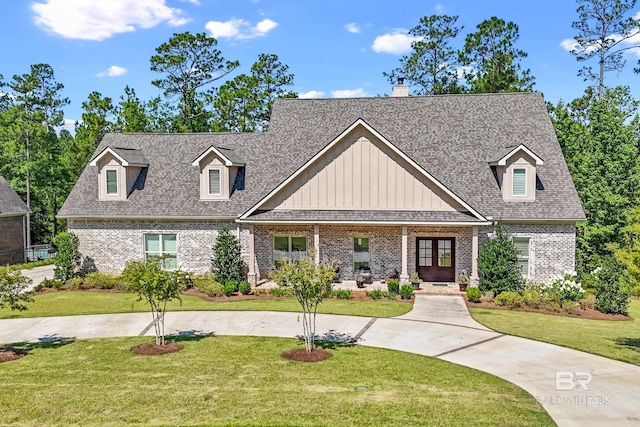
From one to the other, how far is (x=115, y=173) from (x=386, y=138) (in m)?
14.6

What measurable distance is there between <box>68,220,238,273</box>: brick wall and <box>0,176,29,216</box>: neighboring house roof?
12.1 metres

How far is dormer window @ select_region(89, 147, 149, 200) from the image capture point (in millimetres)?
26719

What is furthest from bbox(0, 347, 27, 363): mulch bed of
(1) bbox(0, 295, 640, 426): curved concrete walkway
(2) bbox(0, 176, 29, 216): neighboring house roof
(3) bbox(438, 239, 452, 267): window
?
(2) bbox(0, 176, 29, 216): neighboring house roof

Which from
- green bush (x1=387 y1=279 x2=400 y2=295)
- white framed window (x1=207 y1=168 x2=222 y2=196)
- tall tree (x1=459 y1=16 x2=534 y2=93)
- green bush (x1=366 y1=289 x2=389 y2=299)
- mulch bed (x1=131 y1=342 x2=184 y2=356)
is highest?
tall tree (x1=459 y1=16 x2=534 y2=93)

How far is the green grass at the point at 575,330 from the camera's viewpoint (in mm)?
14797

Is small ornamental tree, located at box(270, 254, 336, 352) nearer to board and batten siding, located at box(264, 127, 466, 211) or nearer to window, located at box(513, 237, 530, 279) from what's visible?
board and batten siding, located at box(264, 127, 466, 211)

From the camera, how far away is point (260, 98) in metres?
47.4

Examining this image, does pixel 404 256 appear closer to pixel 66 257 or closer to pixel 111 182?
pixel 111 182

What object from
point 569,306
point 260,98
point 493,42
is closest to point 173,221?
point 569,306

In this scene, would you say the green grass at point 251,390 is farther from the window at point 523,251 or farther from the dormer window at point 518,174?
the dormer window at point 518,174

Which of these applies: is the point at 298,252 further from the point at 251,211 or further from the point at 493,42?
the point at 493,42

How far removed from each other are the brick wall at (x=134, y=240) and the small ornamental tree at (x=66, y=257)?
21.5 inches

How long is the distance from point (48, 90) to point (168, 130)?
15.8 metres

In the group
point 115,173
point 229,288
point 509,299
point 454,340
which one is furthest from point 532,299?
point 115,173
